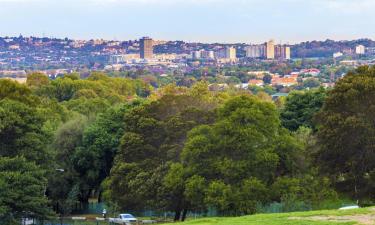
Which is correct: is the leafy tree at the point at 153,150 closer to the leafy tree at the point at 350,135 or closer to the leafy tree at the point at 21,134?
the leafy tree at the point at 21,134

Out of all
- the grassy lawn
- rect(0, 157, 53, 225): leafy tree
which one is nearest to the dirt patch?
the grassy lawn

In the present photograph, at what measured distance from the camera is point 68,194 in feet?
185

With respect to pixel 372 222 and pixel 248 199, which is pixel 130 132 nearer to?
pixel 248 199

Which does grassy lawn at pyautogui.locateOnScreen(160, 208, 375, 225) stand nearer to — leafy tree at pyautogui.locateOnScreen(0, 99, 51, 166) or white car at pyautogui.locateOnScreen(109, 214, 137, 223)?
white car at pyautogui.locateOnScreen(109, 214, 137, 223)

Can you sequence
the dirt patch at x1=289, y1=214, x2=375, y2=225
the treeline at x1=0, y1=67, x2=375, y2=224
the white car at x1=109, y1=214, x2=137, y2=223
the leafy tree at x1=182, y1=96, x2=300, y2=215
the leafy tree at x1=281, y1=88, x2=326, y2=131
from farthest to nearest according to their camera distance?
the leafy tree at x1=281, y1=88, x2=326, y2=131 < the white car at x1=109, y1=214, x2=137, y2=223 < the treeline at x1=0, y1=67, x2=375, y2=224 < the leafy tree at x1=182, y1=96, x2=300, y2=215 < the dirt patch at x1=289, y1=214, x2=375, y2=225

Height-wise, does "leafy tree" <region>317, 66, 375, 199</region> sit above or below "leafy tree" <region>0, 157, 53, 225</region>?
above

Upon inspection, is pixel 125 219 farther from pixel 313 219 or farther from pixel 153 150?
pixel 313 219

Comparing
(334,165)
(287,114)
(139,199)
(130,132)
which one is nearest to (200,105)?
(130,132)

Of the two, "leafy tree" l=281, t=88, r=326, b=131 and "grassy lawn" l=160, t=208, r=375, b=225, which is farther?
"leafy tree" l=281, t=88, r=326, b=131

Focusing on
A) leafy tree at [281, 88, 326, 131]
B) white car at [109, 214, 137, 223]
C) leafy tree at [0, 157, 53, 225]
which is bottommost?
white car at [109, 214, 137, 223]

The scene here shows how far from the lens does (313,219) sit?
25.4m

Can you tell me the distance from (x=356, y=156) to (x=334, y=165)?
1.34m

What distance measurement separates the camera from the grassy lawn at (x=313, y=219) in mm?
24489

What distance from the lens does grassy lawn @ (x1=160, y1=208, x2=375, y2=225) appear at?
2449 cm
